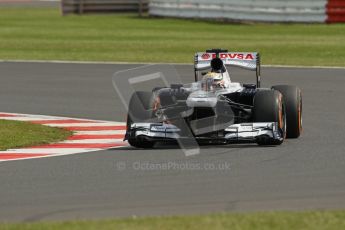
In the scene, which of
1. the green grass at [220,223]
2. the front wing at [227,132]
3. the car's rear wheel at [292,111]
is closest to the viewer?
the green grass at [220,223]

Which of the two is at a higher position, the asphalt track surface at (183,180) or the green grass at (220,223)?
the green grass at (220,223)

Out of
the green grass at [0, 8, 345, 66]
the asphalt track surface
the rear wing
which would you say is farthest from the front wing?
the green grass at [0, 8, 345, 66]

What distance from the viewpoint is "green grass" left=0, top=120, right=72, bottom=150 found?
1380 centimetres

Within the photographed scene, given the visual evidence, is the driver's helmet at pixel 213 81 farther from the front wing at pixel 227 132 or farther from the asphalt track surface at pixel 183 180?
the asphalt track surface at pixel 183 180

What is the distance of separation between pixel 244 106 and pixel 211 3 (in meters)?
23.8

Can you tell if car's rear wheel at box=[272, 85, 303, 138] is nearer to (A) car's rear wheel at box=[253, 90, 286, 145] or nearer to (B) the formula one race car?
(B) the formula one race car

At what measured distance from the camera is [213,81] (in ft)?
45.8

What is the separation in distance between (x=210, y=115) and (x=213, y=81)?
0.66 meters

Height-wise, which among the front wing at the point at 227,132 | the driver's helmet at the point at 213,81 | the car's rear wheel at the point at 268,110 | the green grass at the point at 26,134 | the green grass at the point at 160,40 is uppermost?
the driver's helmet at the point at 213,81

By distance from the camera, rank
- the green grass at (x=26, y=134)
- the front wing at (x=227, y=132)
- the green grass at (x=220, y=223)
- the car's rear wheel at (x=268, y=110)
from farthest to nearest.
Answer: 1. the green grass at (x=26, y=134)
2. the car's rear wheel at (x=268, y=110)
3. the front wing at (x=227, y=132)
4. the green grass at (x=220, y=223)

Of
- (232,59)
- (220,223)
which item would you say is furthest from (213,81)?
(220,223)

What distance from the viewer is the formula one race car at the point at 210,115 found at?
1330 centimetres

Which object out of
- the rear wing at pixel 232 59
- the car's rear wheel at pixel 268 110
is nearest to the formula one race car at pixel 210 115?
the car's rear wheel at pixel 268 110

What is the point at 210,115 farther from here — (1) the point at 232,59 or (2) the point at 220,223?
(2) the point at 220,223
